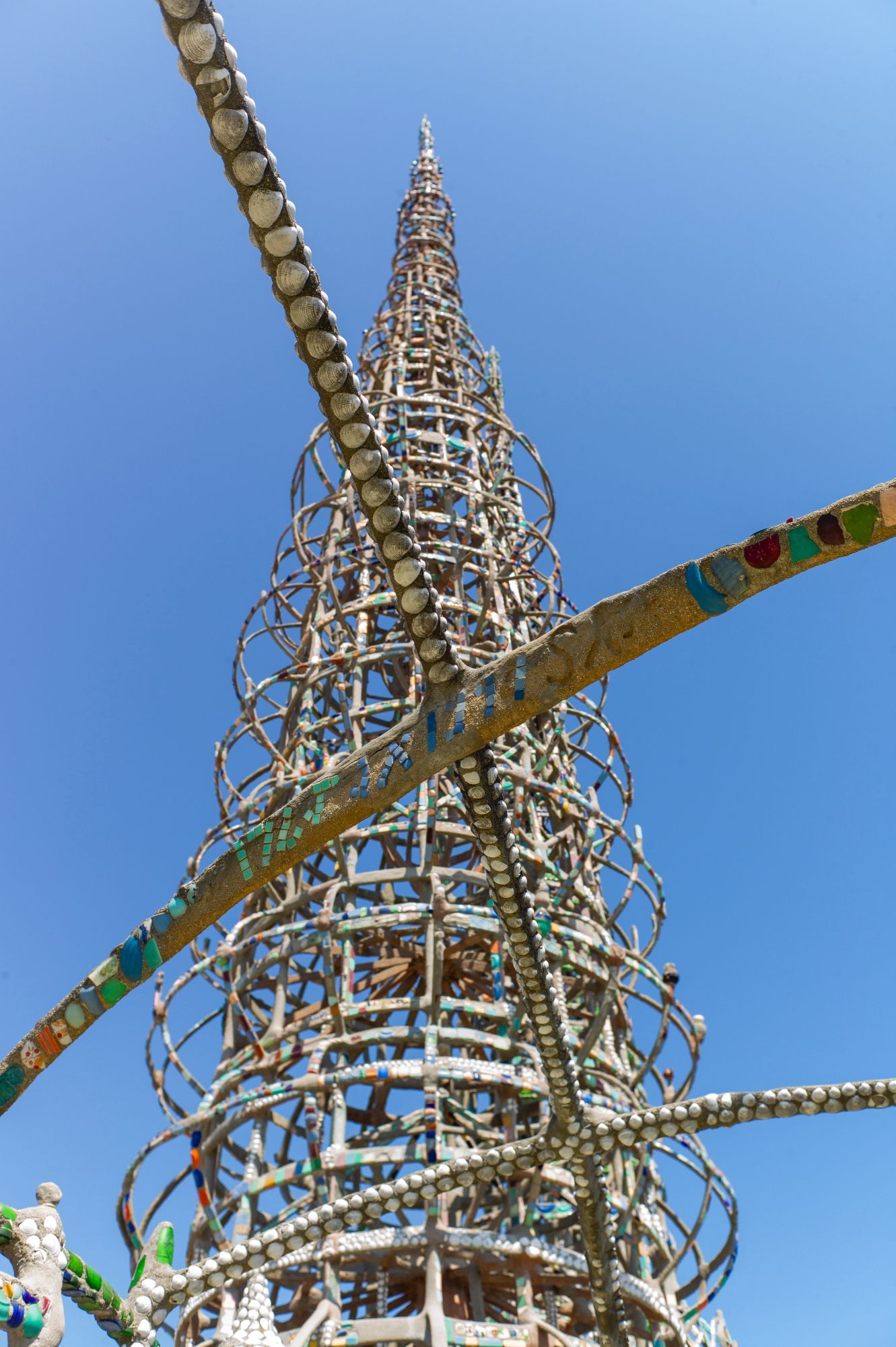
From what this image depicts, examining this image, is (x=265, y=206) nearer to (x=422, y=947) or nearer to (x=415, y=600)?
(x=415, y=600)

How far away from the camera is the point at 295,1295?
11750mm

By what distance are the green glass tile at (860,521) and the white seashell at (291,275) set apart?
2.27m

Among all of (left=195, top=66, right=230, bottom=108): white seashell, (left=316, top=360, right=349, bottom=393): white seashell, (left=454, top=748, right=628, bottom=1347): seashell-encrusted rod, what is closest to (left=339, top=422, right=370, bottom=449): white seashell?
(left=316, top=360, right=349, bottom=393): white seashell

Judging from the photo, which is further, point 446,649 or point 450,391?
point 450,391

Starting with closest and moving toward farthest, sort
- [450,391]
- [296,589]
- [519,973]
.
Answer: [519,973]
[296,589]
[450,391]

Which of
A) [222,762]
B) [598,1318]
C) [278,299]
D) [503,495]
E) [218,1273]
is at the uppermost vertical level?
[503,495]

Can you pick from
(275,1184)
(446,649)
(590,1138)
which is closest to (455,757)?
(446,649)

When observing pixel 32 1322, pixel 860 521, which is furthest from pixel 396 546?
pixel 32 1322

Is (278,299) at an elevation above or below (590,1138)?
above

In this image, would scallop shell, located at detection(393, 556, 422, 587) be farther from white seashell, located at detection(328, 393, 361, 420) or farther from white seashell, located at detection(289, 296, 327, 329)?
white seashell, located at detection(289, 296, 327, 329)

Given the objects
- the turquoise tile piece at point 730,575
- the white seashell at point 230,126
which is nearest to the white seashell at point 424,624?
the turquoise tile piece at point 730,575

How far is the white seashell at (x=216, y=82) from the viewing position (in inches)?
167

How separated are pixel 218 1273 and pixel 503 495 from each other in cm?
1658

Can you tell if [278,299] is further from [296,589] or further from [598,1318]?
[296,589]
